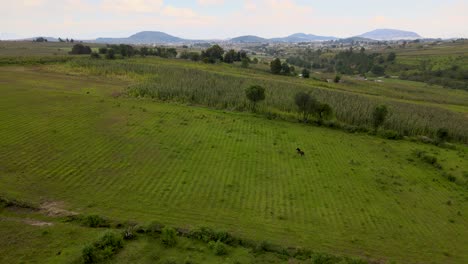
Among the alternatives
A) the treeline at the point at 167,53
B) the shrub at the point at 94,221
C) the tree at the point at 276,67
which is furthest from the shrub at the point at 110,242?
the treeline at the point at 167,53

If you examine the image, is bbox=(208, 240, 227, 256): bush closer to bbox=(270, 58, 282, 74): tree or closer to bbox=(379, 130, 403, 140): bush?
bbox=(379, 130, 403, 140): bush

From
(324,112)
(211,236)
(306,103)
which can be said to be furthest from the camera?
(306,103)

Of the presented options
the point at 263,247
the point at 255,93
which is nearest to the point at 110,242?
the point at 263,247

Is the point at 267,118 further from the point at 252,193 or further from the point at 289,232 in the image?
the point at 289,232

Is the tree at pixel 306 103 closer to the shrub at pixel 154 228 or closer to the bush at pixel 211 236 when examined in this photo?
the bush at pixel 211 236

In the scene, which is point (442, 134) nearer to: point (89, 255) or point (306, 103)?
point (306, 103)

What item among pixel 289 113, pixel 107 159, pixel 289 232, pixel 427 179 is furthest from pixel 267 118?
pixel 289 232

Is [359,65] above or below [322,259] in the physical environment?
below
